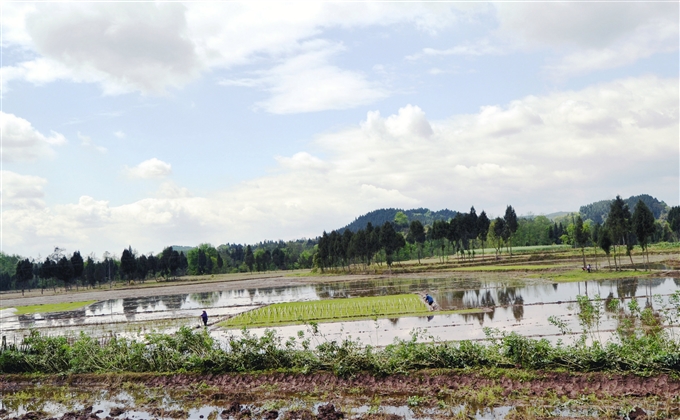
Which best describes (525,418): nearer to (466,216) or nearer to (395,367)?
(395,367)

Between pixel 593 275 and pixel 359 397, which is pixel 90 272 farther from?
pixel 359 397

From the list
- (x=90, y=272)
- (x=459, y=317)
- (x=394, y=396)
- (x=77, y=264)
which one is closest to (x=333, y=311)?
(x=459, y=317)

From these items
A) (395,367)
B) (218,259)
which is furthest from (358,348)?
(218,259)

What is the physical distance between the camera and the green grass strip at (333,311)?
3506 cm

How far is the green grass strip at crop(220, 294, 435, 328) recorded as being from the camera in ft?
115

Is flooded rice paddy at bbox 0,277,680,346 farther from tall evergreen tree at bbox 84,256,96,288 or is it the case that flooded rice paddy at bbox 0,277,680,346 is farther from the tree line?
tall evergreen tree at bbox 84,256,96,288

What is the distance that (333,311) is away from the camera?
1519 inches

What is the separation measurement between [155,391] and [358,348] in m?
7.91

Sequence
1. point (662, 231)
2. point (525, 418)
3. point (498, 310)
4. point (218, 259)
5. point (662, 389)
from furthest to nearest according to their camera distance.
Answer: point (218, 259) → point (662, 231) → point (498, 310) → point (662, 389) → point (525, 418)

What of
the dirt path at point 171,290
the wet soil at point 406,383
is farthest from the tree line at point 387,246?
the wet soil at point 406,383

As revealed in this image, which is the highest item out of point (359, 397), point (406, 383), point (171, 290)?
point (406, 383)

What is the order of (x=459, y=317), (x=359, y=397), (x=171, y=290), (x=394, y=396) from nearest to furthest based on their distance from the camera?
(x=394, y=396)
(x=359, y=397)
(x=459, y=317)
(x=171, y=290)

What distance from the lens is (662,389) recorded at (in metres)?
14.2

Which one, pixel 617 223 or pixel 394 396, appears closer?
pixel 394 396
